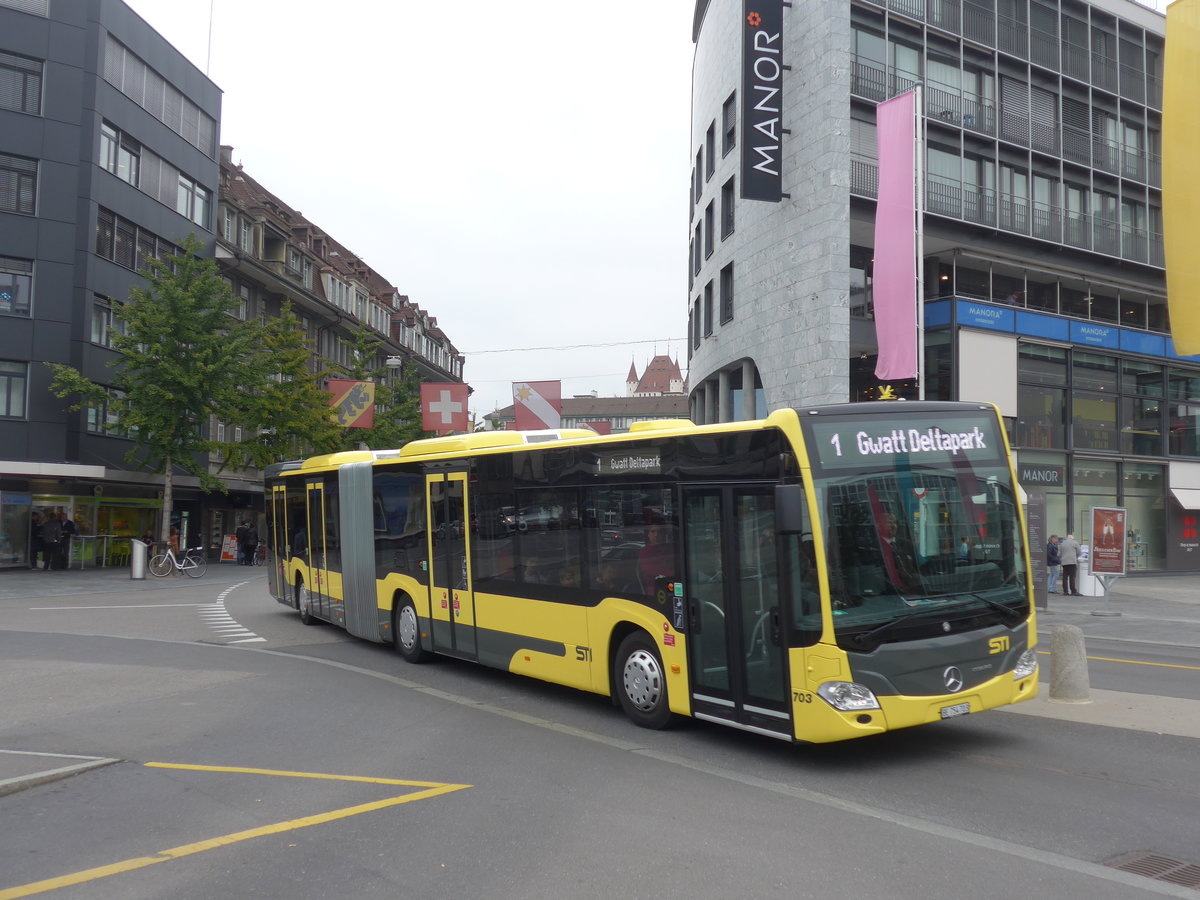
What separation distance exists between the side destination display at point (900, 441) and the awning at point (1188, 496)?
1298 inches

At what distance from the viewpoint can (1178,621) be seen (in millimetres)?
20594

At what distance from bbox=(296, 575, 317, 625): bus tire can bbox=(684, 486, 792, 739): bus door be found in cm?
1129

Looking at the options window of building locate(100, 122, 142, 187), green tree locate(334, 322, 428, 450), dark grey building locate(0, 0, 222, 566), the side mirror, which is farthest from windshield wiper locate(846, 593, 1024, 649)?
green tree locate(334, 322, 428, 450)

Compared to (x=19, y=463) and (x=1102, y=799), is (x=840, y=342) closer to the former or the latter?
(x=1102, y=799)

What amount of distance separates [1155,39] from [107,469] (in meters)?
38.5

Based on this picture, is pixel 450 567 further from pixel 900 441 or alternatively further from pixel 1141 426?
pixel 1141 426

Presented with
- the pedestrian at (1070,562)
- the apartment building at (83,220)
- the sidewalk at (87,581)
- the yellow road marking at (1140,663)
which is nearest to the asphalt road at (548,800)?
the yellow road marking at (1140,663)

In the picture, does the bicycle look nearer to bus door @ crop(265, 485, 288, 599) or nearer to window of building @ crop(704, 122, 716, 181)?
bus door @ crop(265, 485, 288, 599)

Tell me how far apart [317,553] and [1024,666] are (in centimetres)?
1215

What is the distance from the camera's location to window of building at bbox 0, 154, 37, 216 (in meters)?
32.3

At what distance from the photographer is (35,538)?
33219 mm

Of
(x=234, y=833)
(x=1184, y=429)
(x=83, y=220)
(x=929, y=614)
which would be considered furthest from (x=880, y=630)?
(x=1184, y=429)

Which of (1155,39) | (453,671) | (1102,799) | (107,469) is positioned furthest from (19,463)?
(1155,39)

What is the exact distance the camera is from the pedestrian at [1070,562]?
26453mm
